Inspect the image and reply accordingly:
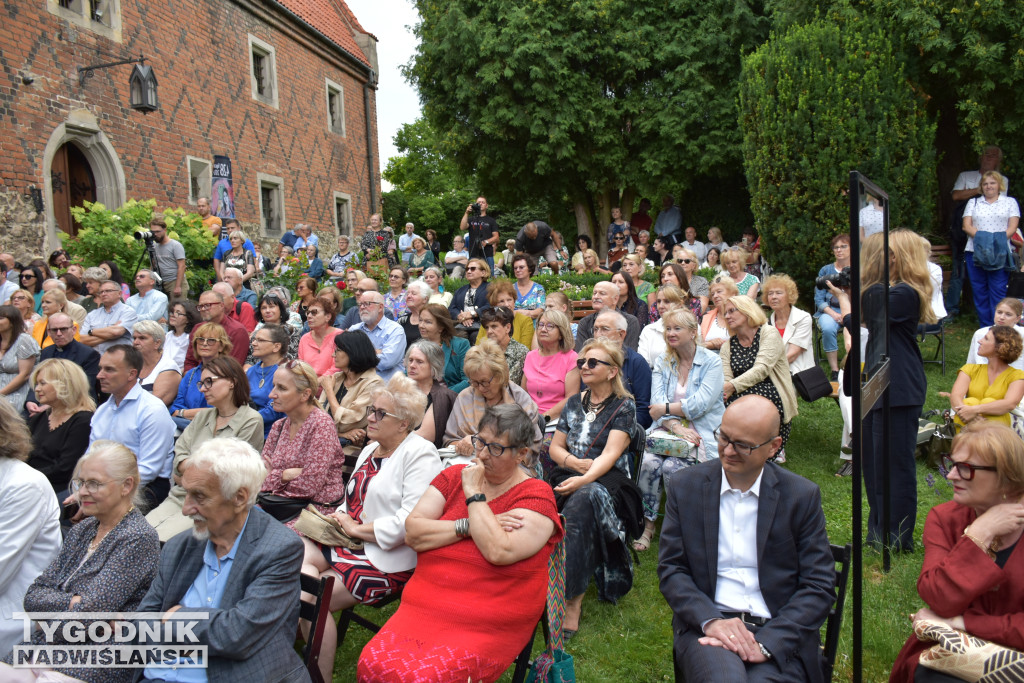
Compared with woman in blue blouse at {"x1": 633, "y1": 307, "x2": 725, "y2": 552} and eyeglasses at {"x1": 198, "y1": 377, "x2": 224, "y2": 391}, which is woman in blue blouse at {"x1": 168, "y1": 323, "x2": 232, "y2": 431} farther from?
woman in blue blouse at {"x1": 633, "y1": 307, "x2": 725, "y2": 552}

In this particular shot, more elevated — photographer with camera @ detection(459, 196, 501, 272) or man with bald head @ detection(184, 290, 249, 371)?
photographer with camera @ detection(459, 196, 501, 272)

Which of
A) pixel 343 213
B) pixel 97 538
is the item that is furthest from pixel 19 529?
pixel 343 213

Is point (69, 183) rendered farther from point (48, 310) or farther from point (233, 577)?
point (233, 577)

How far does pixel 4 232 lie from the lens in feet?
36.2

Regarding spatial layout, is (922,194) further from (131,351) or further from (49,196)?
(49,196)

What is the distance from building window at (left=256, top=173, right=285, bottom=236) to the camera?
19.1m

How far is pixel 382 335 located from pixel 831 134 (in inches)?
263

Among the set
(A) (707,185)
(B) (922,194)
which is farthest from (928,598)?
(A) (707,185)

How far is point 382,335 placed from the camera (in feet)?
22.7

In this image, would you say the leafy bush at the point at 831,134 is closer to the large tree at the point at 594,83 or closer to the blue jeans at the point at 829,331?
the blue jeans at the point at 829,331

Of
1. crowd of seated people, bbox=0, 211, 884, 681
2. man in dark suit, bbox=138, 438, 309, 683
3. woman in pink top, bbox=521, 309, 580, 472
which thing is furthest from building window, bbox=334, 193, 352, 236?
man in dark suit, bbox=138, 438, 309, 683

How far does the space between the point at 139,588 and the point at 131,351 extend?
7.65 ft

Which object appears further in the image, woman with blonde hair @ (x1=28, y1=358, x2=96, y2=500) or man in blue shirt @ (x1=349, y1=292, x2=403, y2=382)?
man in blue shirt @ (x1=349, y1=292, x2=403, y2=382)

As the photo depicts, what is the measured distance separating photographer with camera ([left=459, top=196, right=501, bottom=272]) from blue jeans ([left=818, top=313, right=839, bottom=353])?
6.73m
